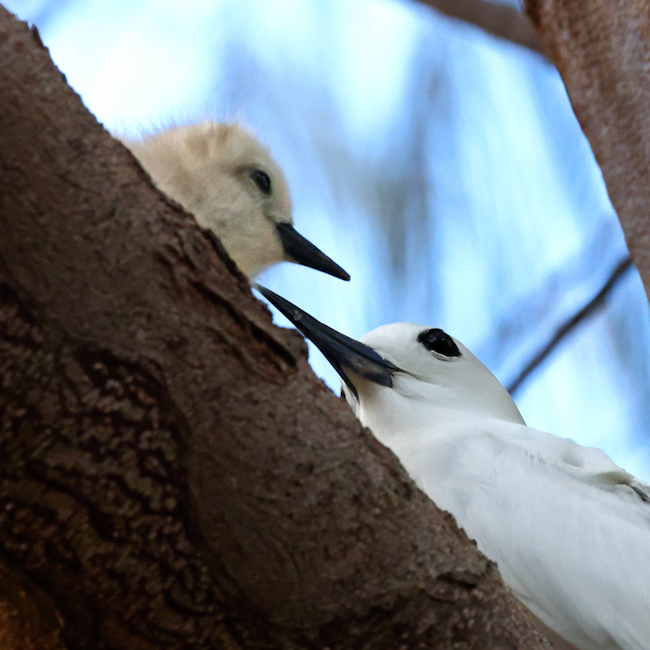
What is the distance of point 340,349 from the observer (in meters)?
1.59

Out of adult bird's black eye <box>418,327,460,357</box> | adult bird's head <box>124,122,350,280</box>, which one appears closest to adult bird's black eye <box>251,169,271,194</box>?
adult bird's head <box>124,122,350,280</box>

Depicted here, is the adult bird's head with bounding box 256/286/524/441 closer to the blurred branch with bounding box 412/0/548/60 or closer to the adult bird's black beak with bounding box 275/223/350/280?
the adult bird's black beak with bounding box 275/223/350/280

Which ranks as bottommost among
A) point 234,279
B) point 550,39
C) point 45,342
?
point 45,342

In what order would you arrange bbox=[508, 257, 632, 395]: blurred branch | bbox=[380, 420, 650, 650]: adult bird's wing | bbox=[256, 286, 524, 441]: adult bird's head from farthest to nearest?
bbox=[508, 257, 632, 395]: blurred branch → bbox=[256, 286, 524, 441]: adult bird's head → bbox=[380, 420, 650, 650]: adult bird's wing

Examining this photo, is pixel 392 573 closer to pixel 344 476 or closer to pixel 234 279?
pixel 344 476

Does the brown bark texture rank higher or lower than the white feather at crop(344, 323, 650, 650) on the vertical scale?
higher

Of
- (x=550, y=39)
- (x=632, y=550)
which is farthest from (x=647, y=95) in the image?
(x=632, y=550)

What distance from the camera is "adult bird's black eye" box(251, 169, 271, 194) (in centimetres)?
174

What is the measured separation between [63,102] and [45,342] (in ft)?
0.58

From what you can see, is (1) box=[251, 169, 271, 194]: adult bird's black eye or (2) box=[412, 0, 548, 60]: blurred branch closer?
(1) box=[251, 169, 271, 194]: adult bird's black eye

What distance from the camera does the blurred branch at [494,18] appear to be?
2.22 m

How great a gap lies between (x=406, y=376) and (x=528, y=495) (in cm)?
51

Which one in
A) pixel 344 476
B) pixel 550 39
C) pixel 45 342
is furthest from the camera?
pixel 550 39

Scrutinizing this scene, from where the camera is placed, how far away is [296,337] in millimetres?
665
